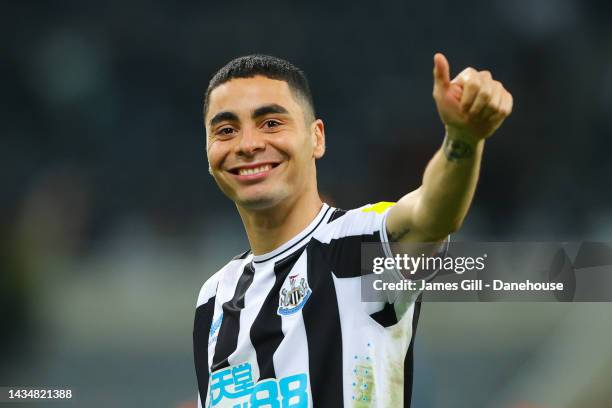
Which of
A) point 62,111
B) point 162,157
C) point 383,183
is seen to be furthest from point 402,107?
point 62,111

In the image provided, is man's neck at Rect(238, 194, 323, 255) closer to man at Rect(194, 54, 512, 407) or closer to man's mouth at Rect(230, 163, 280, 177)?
man at Rect(194, 54, 512, 407)

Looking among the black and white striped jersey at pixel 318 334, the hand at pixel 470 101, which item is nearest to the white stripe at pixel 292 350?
the black and white striped jersey at pixel 318 334

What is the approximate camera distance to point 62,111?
23.7ft

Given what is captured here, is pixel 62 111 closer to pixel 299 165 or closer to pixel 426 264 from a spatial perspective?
pixel 299 165

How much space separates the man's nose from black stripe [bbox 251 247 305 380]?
1.06ft

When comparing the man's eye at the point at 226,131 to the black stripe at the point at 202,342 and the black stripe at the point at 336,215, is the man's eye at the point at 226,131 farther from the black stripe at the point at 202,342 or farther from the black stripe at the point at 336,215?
the black stripe at the point at 202,342

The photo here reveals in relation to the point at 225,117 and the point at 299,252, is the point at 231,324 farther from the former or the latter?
the point at 225,117

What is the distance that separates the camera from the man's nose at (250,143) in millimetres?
2172

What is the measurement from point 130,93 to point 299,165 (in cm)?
553

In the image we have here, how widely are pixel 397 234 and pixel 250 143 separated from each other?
533mm

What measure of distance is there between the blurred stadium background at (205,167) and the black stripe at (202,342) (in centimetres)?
339

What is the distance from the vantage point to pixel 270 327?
210 centimetres

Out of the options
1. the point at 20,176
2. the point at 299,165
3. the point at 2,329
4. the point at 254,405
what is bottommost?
the point at 254,405

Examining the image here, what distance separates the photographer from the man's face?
2186 millimetres
